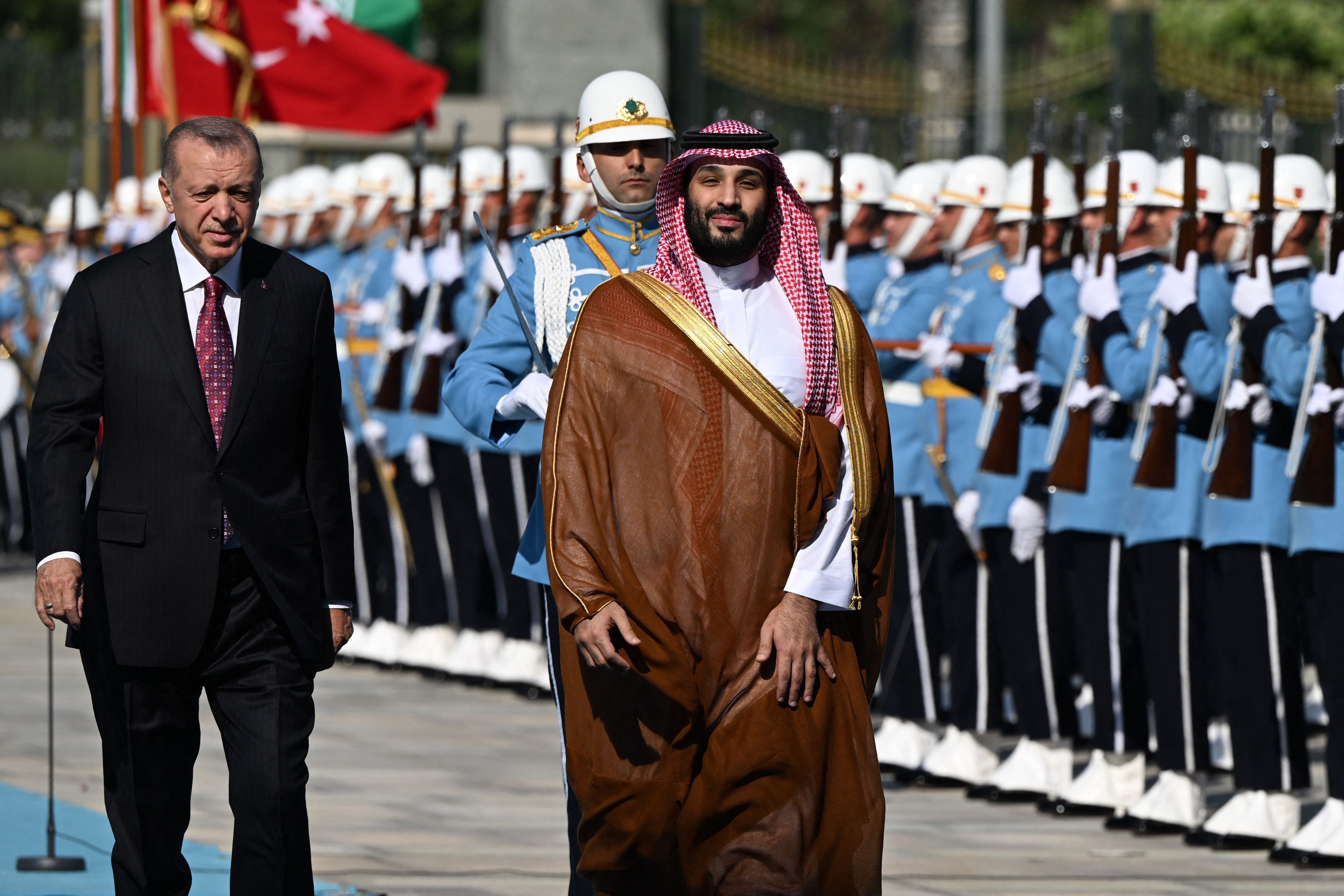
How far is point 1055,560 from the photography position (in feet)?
29.4

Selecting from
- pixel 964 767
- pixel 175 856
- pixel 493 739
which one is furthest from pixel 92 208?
pixel 175 856

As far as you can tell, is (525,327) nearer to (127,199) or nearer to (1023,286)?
(1023,286)

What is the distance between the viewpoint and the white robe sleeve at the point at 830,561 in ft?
15.9

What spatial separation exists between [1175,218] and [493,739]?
3401 mm

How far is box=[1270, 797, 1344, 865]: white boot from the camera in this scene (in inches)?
296

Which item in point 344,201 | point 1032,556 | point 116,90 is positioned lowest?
point 1032,556

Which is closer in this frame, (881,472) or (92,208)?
(881,472)

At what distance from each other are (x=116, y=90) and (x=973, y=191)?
5815 millimetres

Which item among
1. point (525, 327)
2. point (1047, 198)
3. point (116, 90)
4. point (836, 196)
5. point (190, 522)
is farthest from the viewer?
point (116, 90)

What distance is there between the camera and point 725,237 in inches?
198

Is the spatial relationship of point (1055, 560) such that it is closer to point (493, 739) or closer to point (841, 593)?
point (493, 739)

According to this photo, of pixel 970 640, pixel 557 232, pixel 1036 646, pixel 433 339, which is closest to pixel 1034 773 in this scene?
pixel 1036 646

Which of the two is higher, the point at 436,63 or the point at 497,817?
the point at 436,63

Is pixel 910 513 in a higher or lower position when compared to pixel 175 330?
lower
